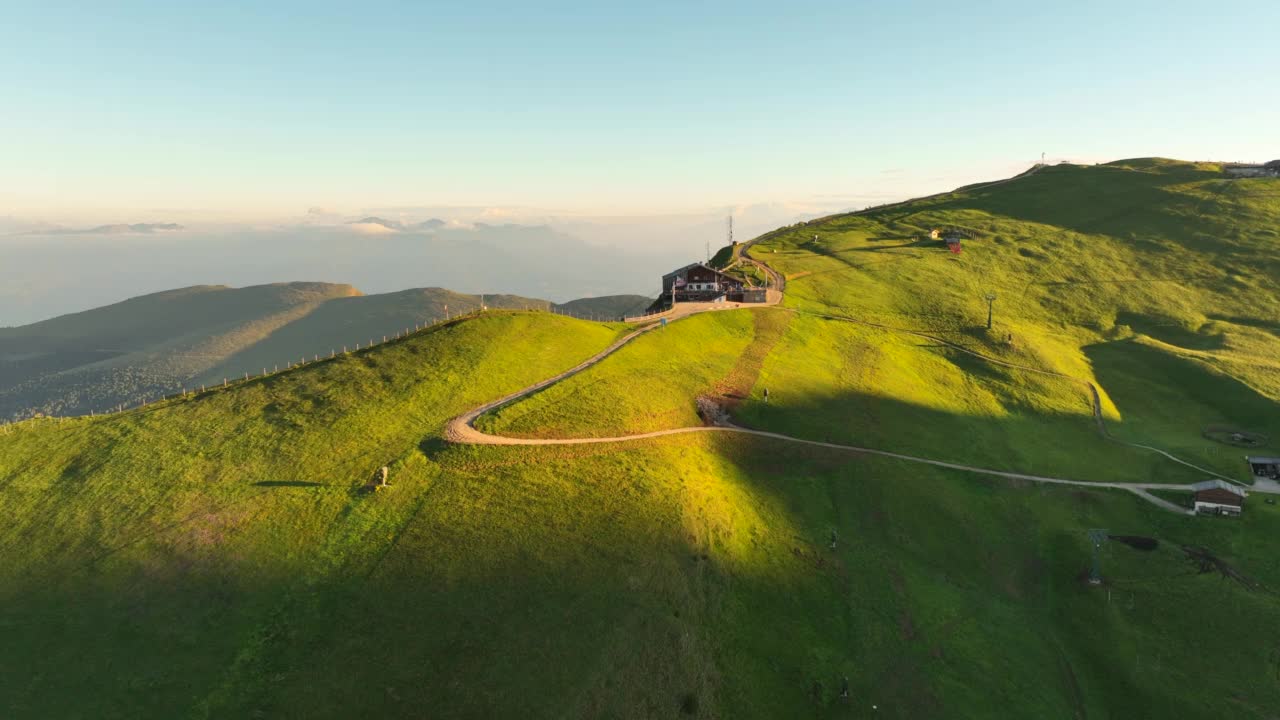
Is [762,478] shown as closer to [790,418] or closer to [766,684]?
[790,418]

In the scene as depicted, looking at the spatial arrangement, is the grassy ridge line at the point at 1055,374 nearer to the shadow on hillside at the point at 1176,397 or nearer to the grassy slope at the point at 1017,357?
the grassy slope at the point at 1017,357

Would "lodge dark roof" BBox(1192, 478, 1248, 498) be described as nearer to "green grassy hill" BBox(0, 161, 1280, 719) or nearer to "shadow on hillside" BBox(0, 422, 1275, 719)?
"green grassy hill" BBox(0, 161, 1280, 719)

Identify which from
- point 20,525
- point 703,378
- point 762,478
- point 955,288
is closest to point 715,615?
point 762,478

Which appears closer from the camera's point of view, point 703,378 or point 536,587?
point 536,587

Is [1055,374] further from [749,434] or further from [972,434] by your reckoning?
[749,434]

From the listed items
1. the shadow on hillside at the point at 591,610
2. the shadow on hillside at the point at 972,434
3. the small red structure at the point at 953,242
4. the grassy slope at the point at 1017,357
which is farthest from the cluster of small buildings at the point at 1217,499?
the small red structure at the point at 953,242

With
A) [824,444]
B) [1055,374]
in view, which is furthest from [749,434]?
[1055,374]
